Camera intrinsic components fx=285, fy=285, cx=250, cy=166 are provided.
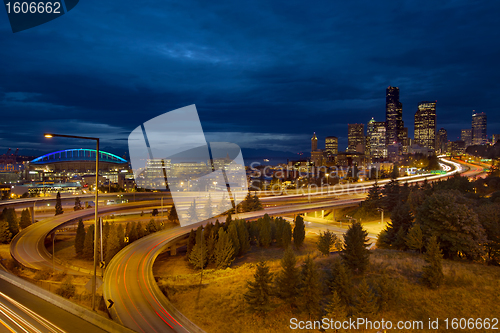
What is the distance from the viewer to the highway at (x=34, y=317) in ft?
28.5

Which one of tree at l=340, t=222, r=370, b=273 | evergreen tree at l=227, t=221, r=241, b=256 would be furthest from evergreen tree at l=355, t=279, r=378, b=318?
evergreen tree at l=227, t=221, r=241, b=256

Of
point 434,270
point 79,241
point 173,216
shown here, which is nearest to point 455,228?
point 434,270

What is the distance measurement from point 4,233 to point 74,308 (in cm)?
2404

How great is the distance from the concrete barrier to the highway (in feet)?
0.36

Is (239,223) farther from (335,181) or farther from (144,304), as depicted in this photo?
(335,181)

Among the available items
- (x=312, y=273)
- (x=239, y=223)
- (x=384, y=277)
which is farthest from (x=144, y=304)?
(x=239, y=223)

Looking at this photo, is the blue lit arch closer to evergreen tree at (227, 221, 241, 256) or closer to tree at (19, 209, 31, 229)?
tree at (19, 209, 31, 229)

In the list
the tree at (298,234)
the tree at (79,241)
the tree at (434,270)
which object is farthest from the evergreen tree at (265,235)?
the tree at (79,241)

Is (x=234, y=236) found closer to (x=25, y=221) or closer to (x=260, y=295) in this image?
(x=260, y=295)

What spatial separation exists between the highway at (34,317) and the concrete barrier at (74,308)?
4.4 inches

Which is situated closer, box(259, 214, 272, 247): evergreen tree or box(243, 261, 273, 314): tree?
box(243, 261, 273, 314): tree

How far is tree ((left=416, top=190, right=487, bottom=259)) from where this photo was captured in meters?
17.7

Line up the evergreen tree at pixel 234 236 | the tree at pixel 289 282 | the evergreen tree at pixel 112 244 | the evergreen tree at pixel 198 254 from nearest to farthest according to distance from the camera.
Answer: the tree at pixel 289 282 < the evergreen tree at pixel 198 254 < the evergreen tree at pixel 112 244 < the evergreen tree at pixel 234 236

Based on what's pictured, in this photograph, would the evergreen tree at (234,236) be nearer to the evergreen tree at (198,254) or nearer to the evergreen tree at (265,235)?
the evergreen tree at (198,254)
